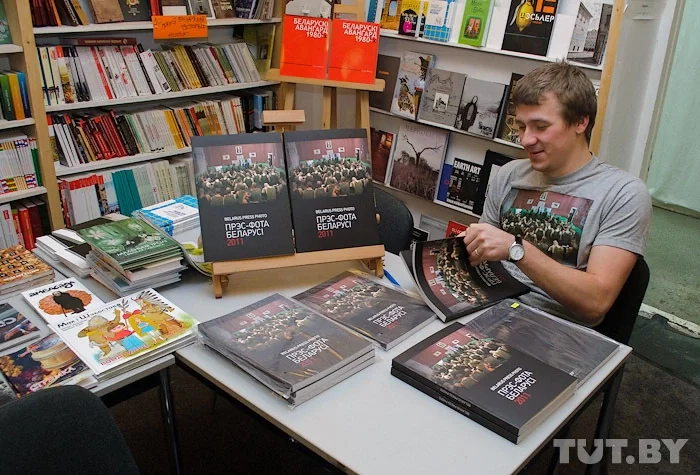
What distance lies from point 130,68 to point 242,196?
1887mm

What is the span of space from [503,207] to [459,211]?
1.42 m

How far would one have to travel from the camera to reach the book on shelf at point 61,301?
150 centimetres

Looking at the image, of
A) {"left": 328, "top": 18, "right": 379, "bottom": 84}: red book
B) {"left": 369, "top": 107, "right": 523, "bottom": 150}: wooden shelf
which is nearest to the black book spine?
{"left": 369, "top": 107, "right": 523, "bottom": 150}: wooden shelf

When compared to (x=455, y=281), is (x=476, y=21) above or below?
above

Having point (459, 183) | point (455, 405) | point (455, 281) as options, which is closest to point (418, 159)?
point (459, 183)

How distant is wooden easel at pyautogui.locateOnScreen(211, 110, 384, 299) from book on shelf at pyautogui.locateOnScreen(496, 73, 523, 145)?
147 cm

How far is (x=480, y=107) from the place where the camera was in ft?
9.88

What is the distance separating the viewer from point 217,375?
133 cm

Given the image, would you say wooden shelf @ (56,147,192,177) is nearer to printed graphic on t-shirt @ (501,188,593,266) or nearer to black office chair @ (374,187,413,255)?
black office chair @ (374,187,413,255)

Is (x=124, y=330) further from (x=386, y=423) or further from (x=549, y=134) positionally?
(x=549, y=134)

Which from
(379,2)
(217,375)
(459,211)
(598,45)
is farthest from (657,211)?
(217,375)

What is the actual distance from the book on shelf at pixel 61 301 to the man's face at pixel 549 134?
129cm

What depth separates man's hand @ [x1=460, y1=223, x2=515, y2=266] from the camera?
158cm

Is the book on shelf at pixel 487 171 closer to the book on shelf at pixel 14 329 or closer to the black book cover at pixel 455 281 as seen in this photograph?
the black book cover at pixel 455 281
